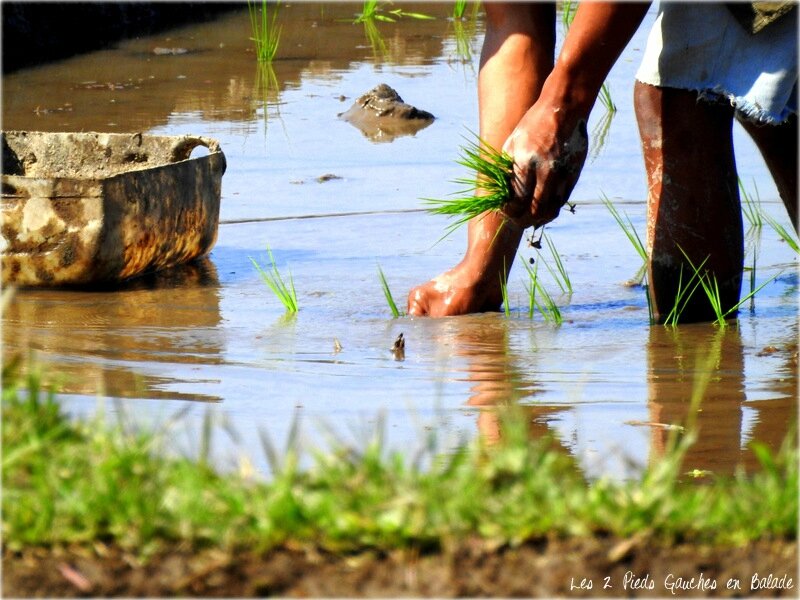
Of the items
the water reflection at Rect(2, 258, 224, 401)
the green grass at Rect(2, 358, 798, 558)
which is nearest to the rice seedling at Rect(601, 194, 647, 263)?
the water reflection at Rect(2, 258, 224, 401)

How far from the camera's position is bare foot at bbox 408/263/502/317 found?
3.60 m

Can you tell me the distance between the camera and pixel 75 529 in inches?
64.0

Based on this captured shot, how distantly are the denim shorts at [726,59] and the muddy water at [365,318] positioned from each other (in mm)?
594

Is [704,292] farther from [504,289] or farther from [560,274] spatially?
[560,274]

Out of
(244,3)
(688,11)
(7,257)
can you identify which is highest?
(244,3)

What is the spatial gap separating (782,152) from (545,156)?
64 centimetres

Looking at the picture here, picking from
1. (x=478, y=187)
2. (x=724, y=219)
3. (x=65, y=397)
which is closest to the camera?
(x=65, y=397)

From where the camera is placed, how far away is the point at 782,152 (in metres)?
3.26

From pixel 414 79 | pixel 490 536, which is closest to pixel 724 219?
pixel 490 536

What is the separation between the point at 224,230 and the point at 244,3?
16.6ft

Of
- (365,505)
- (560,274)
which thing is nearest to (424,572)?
(365,505)

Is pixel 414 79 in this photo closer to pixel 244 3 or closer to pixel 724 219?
pixel 244 3

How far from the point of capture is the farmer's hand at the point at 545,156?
3074 millimetres

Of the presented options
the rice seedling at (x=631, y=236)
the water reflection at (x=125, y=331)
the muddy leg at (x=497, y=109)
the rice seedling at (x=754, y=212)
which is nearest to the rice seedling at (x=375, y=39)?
the rice seedling at (x=631, y=236)
